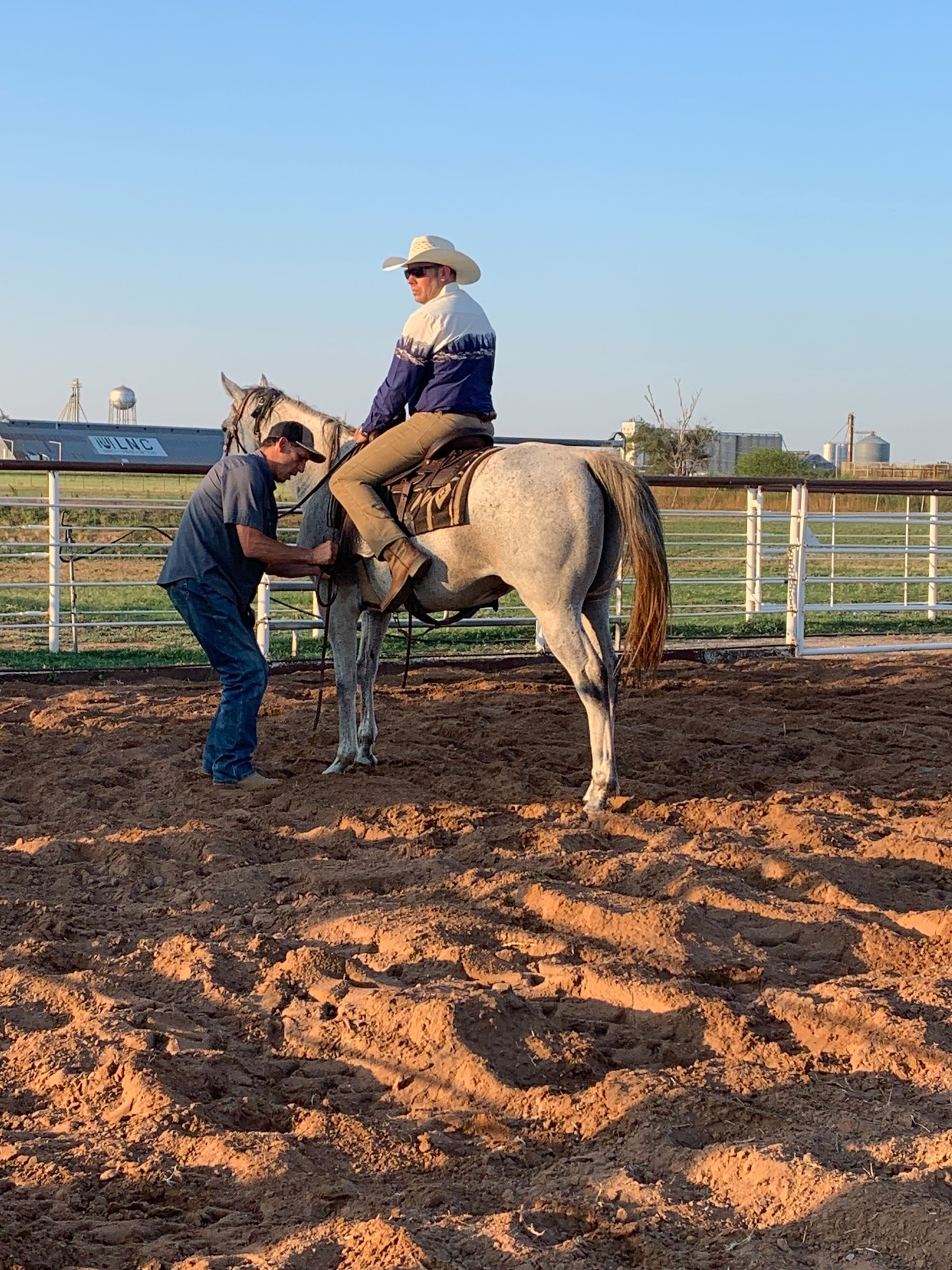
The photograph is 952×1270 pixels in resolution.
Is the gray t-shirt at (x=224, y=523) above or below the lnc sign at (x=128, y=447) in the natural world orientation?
below

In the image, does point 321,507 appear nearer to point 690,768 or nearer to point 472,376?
point 472,376

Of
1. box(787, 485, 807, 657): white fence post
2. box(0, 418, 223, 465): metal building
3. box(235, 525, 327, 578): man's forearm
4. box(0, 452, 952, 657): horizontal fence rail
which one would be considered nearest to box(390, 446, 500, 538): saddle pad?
box(235, 525, 327, 578): man's forearm

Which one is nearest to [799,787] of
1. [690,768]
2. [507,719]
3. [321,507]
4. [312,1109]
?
[690,768]

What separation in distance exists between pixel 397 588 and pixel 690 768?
178 cm

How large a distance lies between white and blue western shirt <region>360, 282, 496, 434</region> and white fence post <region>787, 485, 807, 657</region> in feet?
18.7

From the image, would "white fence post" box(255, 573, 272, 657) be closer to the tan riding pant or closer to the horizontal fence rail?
the horizontal fence rail

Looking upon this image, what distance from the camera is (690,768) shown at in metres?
6.39

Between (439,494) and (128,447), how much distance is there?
3770cm

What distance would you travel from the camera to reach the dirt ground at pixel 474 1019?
2.37 meters

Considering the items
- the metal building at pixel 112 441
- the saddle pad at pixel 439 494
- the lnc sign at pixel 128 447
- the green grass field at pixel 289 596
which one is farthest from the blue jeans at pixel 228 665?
the lnc sign at pixel 128 447

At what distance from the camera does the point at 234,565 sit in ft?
20.1

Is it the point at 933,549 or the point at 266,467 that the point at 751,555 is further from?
the point at 266,467

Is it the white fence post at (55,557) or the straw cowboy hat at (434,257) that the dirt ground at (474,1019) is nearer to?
the straw cowboy hat at (434,257)

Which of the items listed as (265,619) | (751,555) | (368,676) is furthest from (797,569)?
(368,676)
